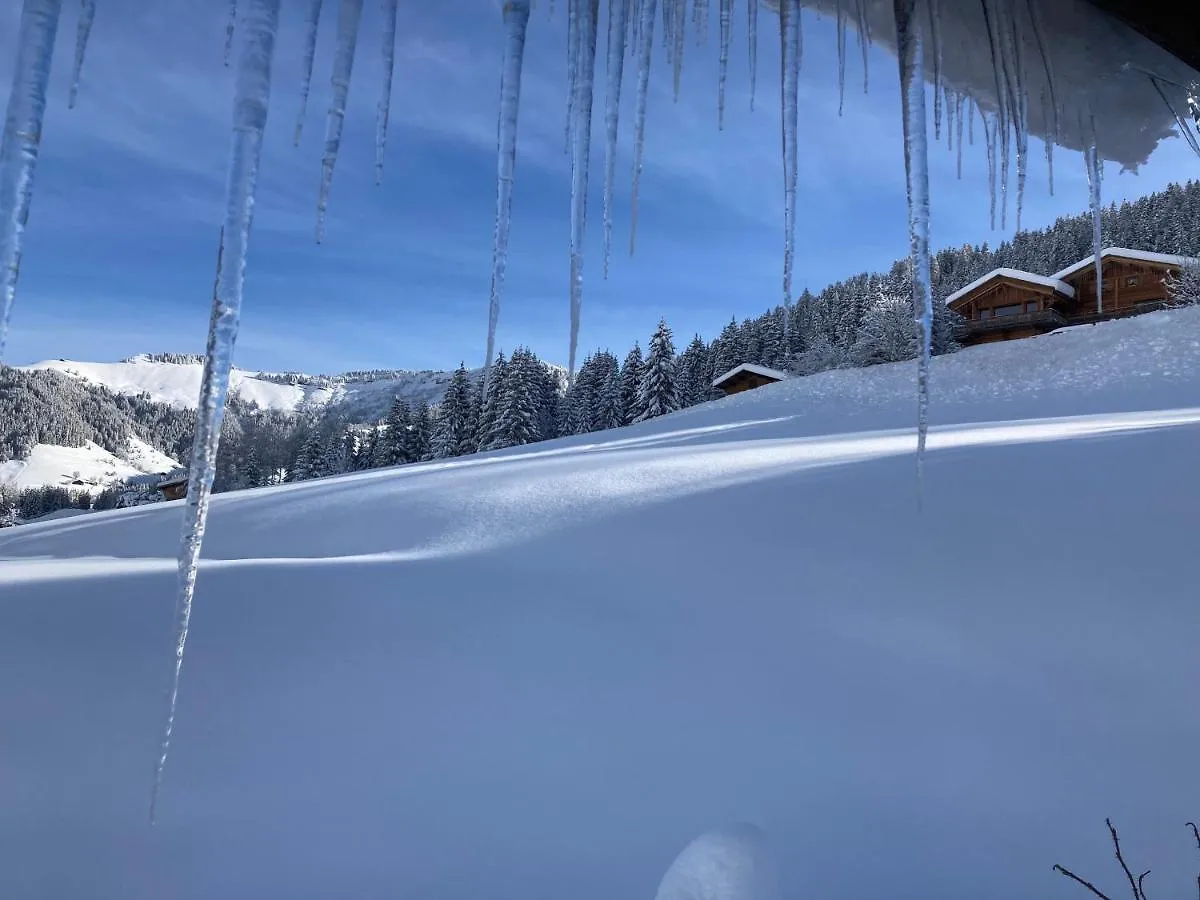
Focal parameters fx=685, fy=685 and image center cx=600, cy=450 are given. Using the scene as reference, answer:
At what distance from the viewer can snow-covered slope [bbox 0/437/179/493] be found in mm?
144375

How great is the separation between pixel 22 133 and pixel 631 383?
111 ft

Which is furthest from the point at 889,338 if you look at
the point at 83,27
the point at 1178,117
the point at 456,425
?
the point at 83,27

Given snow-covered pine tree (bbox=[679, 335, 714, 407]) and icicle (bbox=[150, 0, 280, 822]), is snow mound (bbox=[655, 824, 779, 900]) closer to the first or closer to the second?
icicle (bbox=[150, 0, 280, 822])

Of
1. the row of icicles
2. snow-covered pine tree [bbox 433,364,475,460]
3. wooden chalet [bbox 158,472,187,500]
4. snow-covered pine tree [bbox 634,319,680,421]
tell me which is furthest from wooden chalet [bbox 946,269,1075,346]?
wooden chalet [bbox 158,472,187,500]

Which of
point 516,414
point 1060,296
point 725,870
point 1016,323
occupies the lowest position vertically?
point 725,870

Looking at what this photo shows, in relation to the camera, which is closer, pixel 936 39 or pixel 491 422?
pixel 936 39

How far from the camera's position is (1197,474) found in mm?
3576

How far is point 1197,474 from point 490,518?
4.05m

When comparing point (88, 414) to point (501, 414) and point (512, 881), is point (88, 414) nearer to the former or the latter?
point (501, 414)

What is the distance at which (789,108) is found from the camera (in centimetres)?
228

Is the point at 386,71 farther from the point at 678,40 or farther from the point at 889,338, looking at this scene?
the point at 889,338

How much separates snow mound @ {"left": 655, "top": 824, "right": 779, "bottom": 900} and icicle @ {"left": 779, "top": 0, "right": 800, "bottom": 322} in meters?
1.68

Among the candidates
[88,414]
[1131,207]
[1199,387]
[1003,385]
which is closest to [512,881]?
[1199,387]

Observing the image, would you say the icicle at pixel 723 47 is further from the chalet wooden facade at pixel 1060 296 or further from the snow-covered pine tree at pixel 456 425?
the snow-covered pine tree at pixel 456 425
